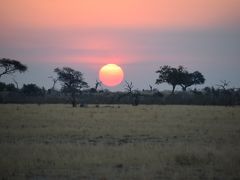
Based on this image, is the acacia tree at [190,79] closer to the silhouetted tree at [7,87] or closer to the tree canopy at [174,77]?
the tree canopy at [174,77]

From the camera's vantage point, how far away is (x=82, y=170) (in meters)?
12.7

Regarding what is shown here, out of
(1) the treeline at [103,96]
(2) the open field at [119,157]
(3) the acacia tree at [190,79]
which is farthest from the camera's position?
(3) the acacia tree at [190,79]

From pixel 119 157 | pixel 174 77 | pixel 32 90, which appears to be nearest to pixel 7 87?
pixel 32 90

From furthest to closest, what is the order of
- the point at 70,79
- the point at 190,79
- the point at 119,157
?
the point at 190,79, the point at 70,79, the point at 119,157

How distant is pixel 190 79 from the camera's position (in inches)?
4555

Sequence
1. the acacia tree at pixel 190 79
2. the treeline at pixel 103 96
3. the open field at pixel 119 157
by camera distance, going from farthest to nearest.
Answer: the acacia tree at pixel 190 79, the treeline at pixel 103 96, the open field at pixel 119 157

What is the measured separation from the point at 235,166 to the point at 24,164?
229 inches

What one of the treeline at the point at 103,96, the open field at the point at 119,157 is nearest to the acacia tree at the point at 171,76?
the treeline at the point at 103,96

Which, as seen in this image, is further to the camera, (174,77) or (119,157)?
(174,77)

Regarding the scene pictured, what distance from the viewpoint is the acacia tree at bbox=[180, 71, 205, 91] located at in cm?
10888

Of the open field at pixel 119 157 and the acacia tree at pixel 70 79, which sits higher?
the acacia tree at pixel 70 79

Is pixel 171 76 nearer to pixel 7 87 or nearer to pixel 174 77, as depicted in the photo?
pixel 174 77

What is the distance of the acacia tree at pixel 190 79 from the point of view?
10888 centimetres

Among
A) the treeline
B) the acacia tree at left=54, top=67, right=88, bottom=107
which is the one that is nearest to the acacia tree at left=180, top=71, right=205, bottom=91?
the treeline
